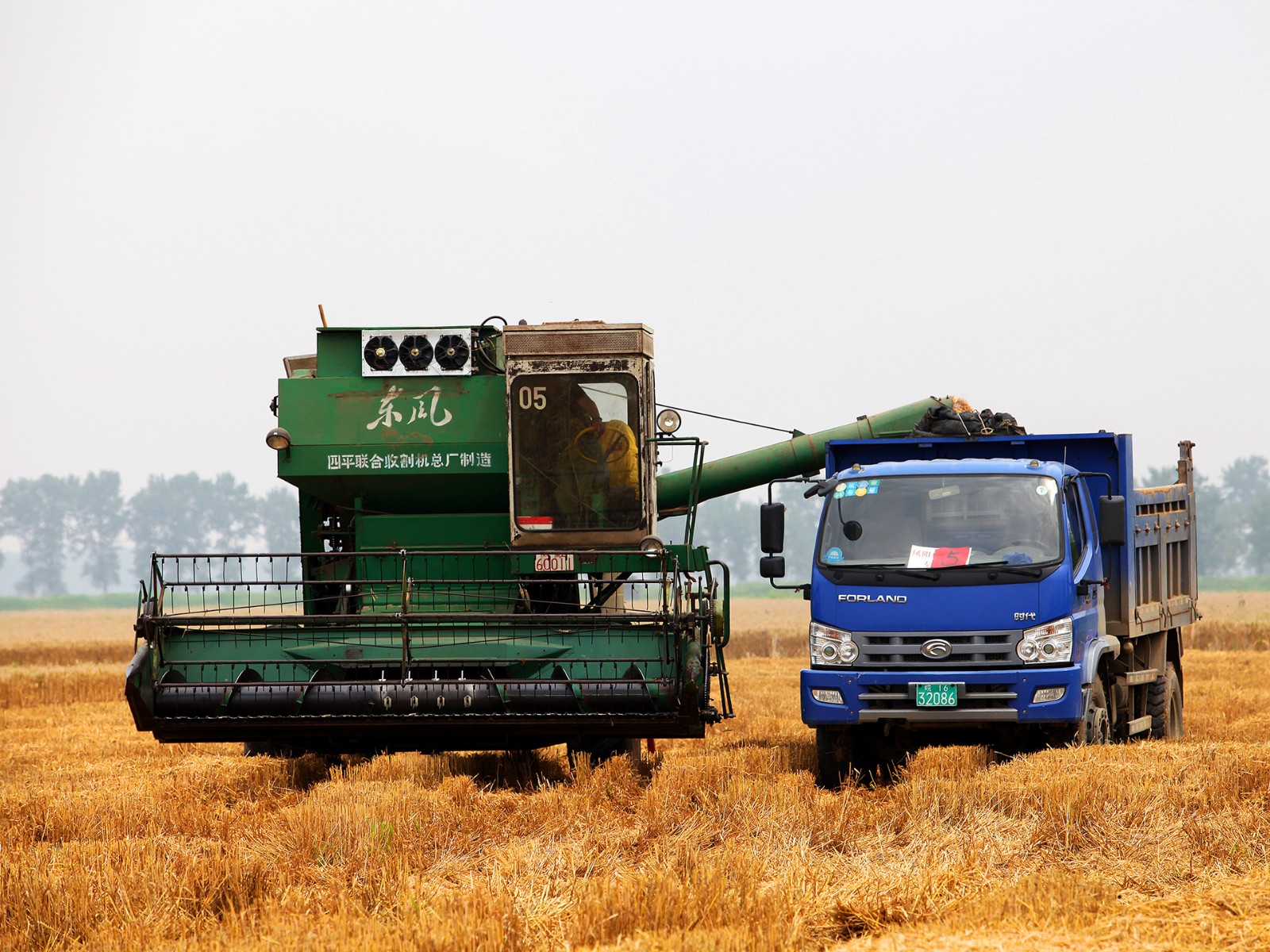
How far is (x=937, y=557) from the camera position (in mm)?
10461

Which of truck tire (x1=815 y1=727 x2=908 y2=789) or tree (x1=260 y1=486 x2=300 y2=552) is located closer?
truck tire (x1=815 y1=727 x2=908 y2=789)

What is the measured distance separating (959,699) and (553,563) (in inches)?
119

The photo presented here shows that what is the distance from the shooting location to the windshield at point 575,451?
11430 millimetres

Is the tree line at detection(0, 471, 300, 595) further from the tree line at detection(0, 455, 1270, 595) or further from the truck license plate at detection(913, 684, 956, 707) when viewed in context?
the truck license plate at detection(913, 684, 956, 707)

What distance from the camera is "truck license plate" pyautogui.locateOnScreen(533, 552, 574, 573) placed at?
11109mm

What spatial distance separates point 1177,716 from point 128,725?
10861 millimetres

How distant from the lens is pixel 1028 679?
10133mm

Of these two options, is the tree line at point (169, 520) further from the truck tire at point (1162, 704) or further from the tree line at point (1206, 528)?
the truck tire at point (1162, 704)

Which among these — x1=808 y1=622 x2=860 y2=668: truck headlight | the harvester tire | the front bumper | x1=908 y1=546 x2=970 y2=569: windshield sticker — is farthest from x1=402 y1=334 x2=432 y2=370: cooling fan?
x1=908 y1=546 x2=970 y2=569: windshield sticker

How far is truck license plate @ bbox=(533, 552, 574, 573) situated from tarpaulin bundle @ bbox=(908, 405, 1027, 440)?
3.13 metres

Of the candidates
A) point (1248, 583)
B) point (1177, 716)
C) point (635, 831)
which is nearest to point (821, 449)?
point (1177, 716)

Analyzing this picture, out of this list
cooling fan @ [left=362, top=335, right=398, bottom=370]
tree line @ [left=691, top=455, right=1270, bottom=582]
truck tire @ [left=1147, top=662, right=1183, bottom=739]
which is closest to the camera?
cooling fan @ [left=362, top=335, right=398, bottom=370]

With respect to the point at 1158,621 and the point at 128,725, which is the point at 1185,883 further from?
the point at 128,725

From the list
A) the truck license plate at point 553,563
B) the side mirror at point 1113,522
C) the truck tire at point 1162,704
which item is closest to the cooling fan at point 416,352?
the truck license plate at point 553,563
